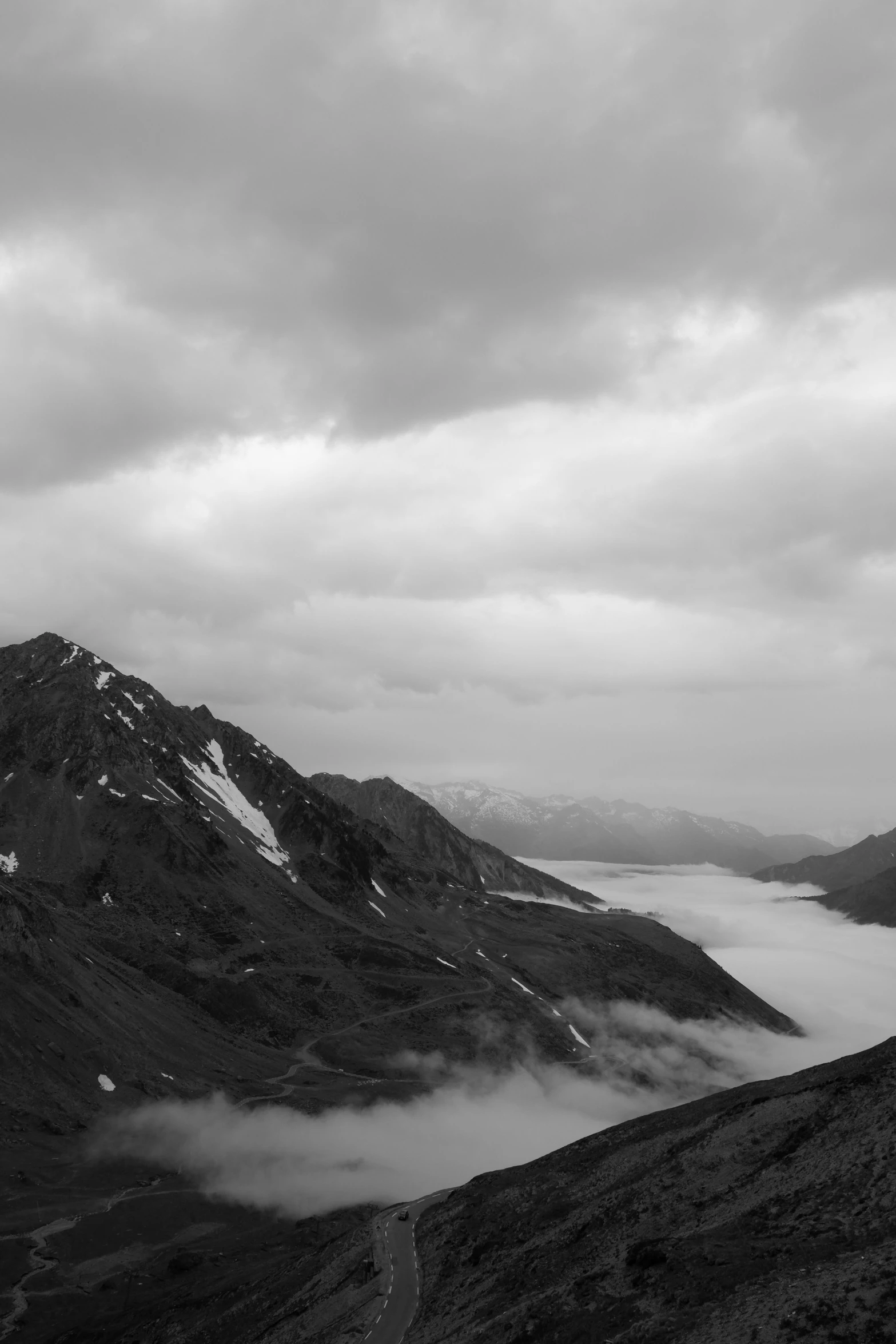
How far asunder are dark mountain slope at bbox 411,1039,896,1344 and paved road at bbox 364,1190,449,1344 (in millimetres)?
1433

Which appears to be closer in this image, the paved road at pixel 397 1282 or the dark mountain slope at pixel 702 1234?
the dark mountain slope at pixel 702 1234

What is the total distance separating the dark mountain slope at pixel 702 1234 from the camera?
44125 mm

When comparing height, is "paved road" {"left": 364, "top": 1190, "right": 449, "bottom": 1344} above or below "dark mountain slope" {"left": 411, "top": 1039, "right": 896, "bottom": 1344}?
below

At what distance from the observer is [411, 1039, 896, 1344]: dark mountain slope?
44125 mm

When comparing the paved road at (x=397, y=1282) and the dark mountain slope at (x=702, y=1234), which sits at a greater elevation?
the dark mountain slope at (x=702, y=1234)

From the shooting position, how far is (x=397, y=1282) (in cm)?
7381

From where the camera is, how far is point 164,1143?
6501 inches

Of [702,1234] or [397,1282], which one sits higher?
[702,1234]

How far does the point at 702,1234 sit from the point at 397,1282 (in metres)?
31.3

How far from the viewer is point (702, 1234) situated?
57.2 metres

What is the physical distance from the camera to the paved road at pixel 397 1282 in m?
64.1

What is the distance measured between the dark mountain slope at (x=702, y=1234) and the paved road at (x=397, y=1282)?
1433 millimetres

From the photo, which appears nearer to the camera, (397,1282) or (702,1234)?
(702,1234)

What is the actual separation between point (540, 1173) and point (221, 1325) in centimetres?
3520
